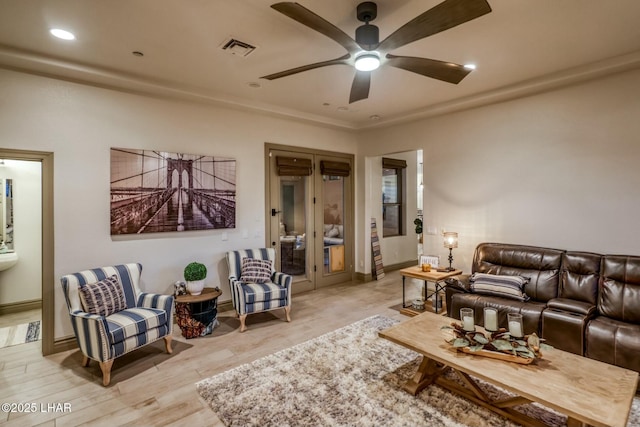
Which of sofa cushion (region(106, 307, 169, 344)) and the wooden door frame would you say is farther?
the wooden door frame

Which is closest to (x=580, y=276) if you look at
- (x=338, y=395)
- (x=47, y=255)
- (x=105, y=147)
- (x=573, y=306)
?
(x=573, y=306)

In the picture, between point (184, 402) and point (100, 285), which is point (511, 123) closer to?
point (184, 402)

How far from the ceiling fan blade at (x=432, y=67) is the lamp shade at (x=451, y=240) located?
2397 millimetres

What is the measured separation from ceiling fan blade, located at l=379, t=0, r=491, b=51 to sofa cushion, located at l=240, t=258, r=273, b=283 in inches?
125

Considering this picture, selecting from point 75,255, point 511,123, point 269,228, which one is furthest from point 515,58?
point 75,255

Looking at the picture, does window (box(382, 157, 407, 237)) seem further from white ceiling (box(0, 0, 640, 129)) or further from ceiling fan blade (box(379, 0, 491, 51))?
ceiling fan blade (box(379, 0, 491, 51))

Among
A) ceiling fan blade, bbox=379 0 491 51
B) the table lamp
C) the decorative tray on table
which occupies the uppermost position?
ceiling fan blade, bbox=379 0 491 51

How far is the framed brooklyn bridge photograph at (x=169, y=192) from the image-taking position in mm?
3750

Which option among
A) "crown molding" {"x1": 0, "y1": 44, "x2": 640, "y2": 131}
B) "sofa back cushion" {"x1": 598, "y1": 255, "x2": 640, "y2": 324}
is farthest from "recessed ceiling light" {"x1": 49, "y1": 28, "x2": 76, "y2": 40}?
"sofa back cushion" {"x1": 598, "y1": 255, "x2": 640, "y2": 324}

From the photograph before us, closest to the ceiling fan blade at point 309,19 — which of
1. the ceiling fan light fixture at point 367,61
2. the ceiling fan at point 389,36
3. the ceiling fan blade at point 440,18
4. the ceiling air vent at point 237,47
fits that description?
the ceiling fan at point 389,36

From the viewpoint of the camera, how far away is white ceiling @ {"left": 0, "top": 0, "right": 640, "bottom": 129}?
7.81ft

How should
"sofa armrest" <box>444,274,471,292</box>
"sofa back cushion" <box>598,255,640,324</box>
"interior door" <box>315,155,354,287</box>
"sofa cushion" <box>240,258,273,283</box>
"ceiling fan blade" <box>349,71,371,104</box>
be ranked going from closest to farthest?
"ceiling fan blade" <box>349,71,371,104</box>
"sofa back cushion" <box>598,255,640,324</box>
"sofa armrest" <box>444,274,471,292</box>
"sofa cushion" <box>240,258,273,283</box>
"interior door" <box>315,155,354,287</box>

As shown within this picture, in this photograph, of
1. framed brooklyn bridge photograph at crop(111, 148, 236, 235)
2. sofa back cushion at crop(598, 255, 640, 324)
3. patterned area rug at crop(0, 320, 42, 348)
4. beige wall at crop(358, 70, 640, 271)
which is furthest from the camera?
framed brooklyn bridge photograph at crop(111, 148, 236, 235)

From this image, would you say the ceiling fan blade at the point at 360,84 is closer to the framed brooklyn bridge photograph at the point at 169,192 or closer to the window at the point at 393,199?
the framed brooklyn bridge photograph at the point at 169,192
